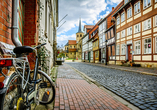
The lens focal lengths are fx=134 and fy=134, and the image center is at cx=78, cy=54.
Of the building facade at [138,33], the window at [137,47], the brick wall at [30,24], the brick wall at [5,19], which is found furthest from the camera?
the window at [137,47]

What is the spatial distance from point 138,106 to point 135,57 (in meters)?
14.8

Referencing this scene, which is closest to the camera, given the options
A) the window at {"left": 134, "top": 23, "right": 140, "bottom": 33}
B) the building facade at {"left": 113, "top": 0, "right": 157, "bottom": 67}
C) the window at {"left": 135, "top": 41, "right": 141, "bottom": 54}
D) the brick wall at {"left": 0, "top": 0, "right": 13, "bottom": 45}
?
the brick wall at {"left": 0, "top": 0, "right": 13, "bottom": 45}

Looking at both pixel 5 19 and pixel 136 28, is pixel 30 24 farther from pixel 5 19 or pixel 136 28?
pixel 136 28

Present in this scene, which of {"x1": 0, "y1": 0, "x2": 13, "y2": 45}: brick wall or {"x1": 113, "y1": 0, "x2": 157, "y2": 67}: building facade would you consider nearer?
{"x1": 0, "y1": 0, "x2": 13, "y2": 45}: brick wall

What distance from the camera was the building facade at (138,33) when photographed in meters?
14.0

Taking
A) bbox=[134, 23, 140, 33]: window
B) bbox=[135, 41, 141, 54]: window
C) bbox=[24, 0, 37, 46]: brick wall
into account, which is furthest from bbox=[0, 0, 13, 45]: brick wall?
bbox=[134, 23, 140, 33]: window

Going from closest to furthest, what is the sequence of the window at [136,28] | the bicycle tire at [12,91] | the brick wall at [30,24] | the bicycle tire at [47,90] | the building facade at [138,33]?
the bicycle tire at [12,91]
the bicycle tire at [47,90]
the brick wall at [30,24]
the building facade at [138,33]
the window at [136,28]

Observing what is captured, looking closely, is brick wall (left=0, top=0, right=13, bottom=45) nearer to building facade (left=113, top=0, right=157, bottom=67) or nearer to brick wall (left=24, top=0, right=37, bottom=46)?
brick wall (left=24, top=0, right=37, bottom=46)

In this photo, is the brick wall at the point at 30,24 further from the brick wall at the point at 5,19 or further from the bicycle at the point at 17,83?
the bicycle at the point at 17,83

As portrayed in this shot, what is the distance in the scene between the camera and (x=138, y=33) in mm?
16406

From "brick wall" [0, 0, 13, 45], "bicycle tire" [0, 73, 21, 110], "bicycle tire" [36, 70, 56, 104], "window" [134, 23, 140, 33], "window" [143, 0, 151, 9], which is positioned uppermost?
"window" [143, 0, 151, 9]

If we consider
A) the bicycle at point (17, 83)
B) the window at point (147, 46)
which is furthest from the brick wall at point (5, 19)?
the window at point (147, 46)

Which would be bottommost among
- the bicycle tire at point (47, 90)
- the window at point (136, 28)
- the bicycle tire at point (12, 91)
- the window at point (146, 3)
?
the bicycle tire at point (47, 90)

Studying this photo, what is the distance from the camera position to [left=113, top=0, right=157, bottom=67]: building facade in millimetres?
14000
